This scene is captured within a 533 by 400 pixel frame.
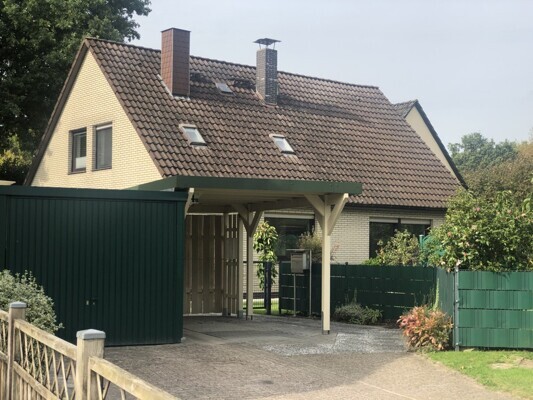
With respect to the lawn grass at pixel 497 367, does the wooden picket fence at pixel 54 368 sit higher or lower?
higher

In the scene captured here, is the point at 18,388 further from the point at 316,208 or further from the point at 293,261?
the point at 293,261

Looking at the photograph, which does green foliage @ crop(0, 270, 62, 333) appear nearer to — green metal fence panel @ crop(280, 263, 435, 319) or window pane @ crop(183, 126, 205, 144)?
green metal fence panel @ crop(280, 263, 435, 319)

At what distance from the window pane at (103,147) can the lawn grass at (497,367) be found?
1260 centimetres

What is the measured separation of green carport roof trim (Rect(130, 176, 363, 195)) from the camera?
13570 millimetres

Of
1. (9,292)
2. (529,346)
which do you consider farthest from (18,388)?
(529,346)

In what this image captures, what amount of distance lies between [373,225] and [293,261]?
772 cm

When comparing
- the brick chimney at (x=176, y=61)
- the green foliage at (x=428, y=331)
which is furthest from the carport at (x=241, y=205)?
the brick chimney at (x=176, y=61)

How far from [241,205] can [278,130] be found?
558 cm

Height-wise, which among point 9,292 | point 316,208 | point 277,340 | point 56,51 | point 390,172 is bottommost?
point 277,340

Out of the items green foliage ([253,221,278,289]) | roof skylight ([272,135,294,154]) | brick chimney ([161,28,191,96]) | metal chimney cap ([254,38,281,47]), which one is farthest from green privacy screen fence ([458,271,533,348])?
metal chimney cap ([254,38,281,47])

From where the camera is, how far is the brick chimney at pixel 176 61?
2188 centimetres

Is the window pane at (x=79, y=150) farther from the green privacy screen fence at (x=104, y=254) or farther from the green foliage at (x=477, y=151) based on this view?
the green foliage at (x=477, y=151)

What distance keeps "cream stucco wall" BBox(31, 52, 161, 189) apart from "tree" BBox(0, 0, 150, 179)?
6.40 metres

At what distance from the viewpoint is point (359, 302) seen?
18109 mm
